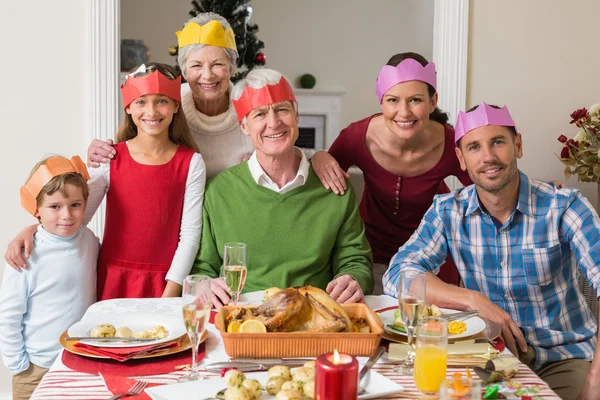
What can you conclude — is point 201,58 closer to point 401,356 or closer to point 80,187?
point 80,187

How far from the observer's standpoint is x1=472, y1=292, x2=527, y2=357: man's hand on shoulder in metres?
1.87

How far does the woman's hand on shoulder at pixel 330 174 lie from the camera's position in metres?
2.38

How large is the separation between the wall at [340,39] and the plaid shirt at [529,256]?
5.61 metres

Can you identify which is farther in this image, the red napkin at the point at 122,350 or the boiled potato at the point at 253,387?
the red napkin at the point at 122,350

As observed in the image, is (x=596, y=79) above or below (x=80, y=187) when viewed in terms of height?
above

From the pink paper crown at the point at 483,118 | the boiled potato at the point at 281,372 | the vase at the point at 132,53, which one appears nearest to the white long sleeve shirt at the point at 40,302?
the boiled potato at the point at 281,372

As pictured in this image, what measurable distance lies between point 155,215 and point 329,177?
61 cm

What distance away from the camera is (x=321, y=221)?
232 cm

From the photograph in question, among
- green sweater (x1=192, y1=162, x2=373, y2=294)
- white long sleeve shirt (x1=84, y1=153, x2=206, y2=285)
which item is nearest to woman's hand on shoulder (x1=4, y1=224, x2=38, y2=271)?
white long sleeve shirt (x1=84, y1=153, x2=206, y2=285)

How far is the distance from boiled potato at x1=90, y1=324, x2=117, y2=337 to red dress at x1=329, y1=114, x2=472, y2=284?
142 centimetres

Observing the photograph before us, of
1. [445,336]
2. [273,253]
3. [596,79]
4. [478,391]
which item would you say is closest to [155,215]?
[273,253]

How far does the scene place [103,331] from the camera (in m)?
1.61

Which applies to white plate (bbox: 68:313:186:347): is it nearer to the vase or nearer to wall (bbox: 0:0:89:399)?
wall (bbox: 0:0:89:399)

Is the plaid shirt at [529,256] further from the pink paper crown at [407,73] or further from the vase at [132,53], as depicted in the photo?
the vase at [132,53]
